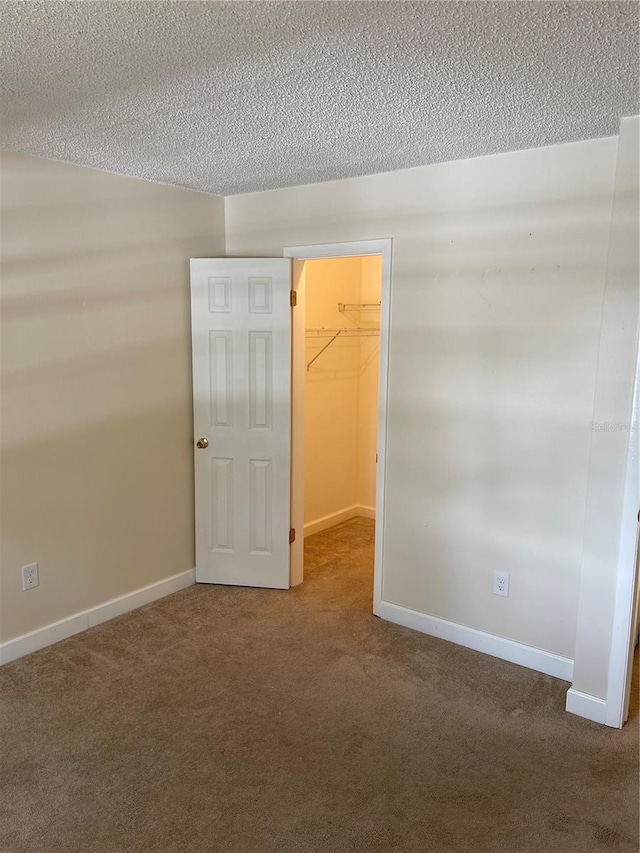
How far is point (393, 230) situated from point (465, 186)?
1.44ft

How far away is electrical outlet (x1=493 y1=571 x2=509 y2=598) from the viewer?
120 inches

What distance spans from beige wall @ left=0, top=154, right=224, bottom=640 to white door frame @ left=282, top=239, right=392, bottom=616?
670 millimetres

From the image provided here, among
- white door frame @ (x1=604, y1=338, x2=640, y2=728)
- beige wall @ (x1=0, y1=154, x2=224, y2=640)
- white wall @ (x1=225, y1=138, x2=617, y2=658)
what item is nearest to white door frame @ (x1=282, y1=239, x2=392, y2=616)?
white wall @ (x1=225, y1=138, x2=617, y2=658)

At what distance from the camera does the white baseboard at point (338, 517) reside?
195 inches

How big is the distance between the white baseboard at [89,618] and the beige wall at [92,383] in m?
0.04

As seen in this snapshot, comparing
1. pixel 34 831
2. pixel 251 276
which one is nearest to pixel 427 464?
pixel 251 276

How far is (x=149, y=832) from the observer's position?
1992mm

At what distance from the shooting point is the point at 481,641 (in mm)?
3152

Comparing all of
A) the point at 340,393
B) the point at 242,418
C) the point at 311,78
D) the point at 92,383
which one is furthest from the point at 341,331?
the point at 311,78

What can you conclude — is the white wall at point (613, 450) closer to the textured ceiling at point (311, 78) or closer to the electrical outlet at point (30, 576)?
the textured ceiling at point (311, 78)

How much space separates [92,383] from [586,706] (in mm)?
2810

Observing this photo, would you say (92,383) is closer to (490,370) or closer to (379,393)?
(379,393)

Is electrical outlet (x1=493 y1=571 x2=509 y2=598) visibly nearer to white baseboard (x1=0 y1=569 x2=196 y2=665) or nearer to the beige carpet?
the beige carpet

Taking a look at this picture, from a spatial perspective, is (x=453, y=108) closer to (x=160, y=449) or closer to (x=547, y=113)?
(x=547, y=113)
